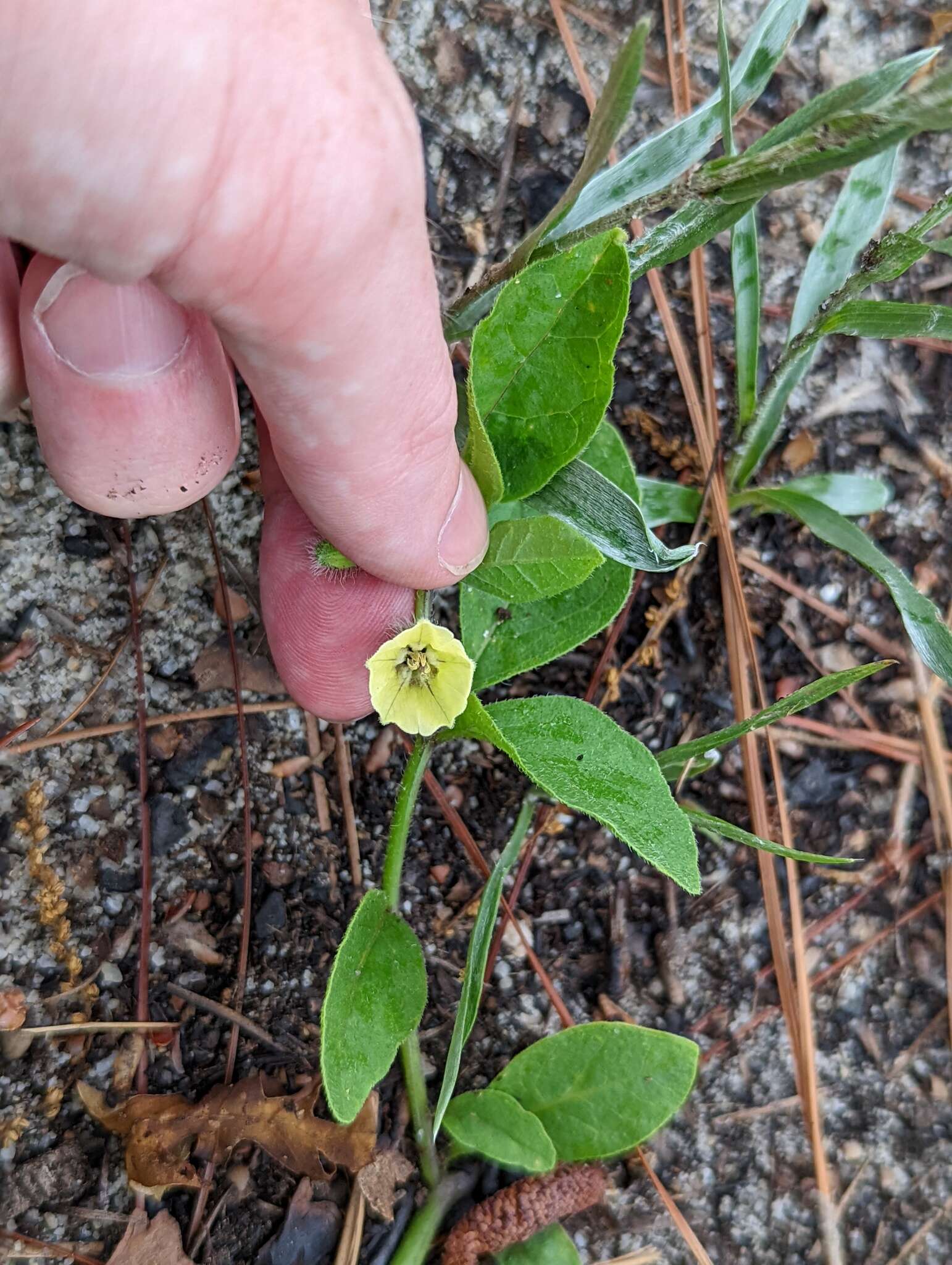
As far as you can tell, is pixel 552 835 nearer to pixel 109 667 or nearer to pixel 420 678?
pixel 420 678

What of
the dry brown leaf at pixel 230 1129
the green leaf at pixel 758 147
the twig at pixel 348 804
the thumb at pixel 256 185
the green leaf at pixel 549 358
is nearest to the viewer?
the thumb at pixel 256 185

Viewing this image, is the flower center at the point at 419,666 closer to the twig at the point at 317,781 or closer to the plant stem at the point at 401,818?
the plant stem at the point at 401,818

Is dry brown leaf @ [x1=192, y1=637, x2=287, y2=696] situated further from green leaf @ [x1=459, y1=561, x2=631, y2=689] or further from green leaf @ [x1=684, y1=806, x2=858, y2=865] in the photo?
green leaf @ [x1=684, y1=806, x2=858, y2=865]

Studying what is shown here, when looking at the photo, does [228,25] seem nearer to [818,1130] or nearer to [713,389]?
[713,389]

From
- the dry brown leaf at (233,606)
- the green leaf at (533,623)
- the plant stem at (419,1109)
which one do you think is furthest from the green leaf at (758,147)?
the plant stem at (419,1109)

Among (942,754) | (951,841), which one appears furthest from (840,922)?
(942,754)

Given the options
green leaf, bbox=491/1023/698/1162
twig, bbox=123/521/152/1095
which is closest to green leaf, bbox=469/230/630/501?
twig, bbox=123/521/152/1095

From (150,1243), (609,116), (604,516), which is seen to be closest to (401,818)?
(604,516)

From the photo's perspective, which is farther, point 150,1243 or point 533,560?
point 150,1243
